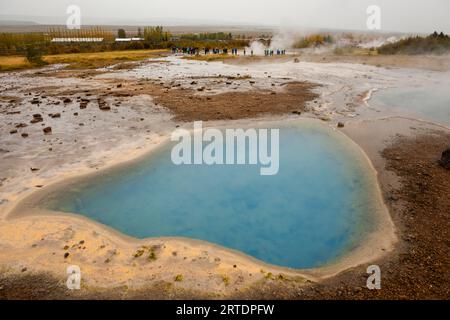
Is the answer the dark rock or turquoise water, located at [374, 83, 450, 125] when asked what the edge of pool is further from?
turquoise water, located at [374, 83, 450, 125]

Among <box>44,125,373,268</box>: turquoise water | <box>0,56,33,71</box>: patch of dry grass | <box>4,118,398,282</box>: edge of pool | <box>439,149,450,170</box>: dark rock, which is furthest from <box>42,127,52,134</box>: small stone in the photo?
<box>0,56,33,71</box>: patch of dry grass

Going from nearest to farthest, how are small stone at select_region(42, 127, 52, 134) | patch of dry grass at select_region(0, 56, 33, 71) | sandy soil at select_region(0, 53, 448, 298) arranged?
sandy soil at select_region(0, 53, 448, 298)
small stone at select_region(42, 127, 52, 134)
patch of dry grass at select_region(0, 56, 33, 71)

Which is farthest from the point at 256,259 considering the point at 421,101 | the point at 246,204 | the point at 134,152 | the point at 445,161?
the point at 421,101

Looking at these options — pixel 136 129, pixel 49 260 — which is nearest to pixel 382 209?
pixel 49 260

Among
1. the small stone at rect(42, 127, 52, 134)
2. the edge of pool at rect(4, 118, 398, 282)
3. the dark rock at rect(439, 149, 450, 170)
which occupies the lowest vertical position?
the edge of pool at rect(4, 118, 398, 282)

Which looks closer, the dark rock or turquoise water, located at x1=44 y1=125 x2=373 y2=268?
turquoise water, located at x1=44 y1=125 x2=373 y2=268

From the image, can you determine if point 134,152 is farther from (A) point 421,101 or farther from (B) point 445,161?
(A) point 421,101
